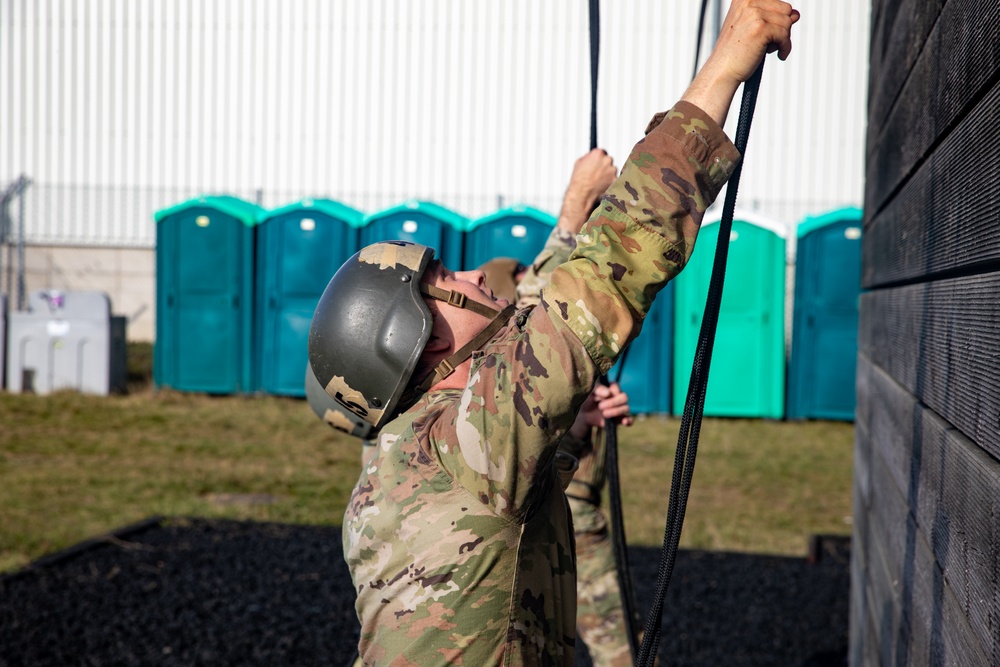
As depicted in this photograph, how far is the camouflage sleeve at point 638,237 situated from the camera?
1461mm

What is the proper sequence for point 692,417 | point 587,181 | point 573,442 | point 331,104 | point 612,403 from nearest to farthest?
point 692,417, point 587,181, point 612,403, point 573,442, point 331,104

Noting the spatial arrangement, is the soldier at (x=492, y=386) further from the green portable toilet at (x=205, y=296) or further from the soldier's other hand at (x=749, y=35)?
the green portable toilet at (x=205, y=296)

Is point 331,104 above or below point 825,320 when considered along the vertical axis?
above

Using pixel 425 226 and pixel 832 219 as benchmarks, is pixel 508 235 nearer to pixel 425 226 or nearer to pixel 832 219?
pixel 425 226

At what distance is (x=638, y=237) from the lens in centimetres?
146

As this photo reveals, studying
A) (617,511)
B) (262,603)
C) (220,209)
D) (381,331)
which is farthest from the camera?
(220,209)

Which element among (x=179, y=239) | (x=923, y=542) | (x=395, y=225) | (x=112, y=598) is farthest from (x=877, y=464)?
(x=179, y=239)

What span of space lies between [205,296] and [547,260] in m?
10.8

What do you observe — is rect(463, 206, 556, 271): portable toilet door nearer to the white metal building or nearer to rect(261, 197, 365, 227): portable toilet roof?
rect(261, 197, 365, 227): portable toilet roof

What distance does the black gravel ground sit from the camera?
16.6 ft

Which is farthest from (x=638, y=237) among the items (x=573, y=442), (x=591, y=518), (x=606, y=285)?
(x=591, y=518)

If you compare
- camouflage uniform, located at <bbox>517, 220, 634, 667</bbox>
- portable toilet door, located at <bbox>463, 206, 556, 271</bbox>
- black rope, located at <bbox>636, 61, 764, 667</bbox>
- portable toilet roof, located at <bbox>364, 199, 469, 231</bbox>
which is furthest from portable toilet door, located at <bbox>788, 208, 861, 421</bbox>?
black rope, located at <bbox>636, 61, 764, 667</bbox>

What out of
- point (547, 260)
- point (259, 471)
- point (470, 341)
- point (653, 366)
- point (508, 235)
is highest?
point (508, 235)

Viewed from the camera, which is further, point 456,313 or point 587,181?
point 587,181
